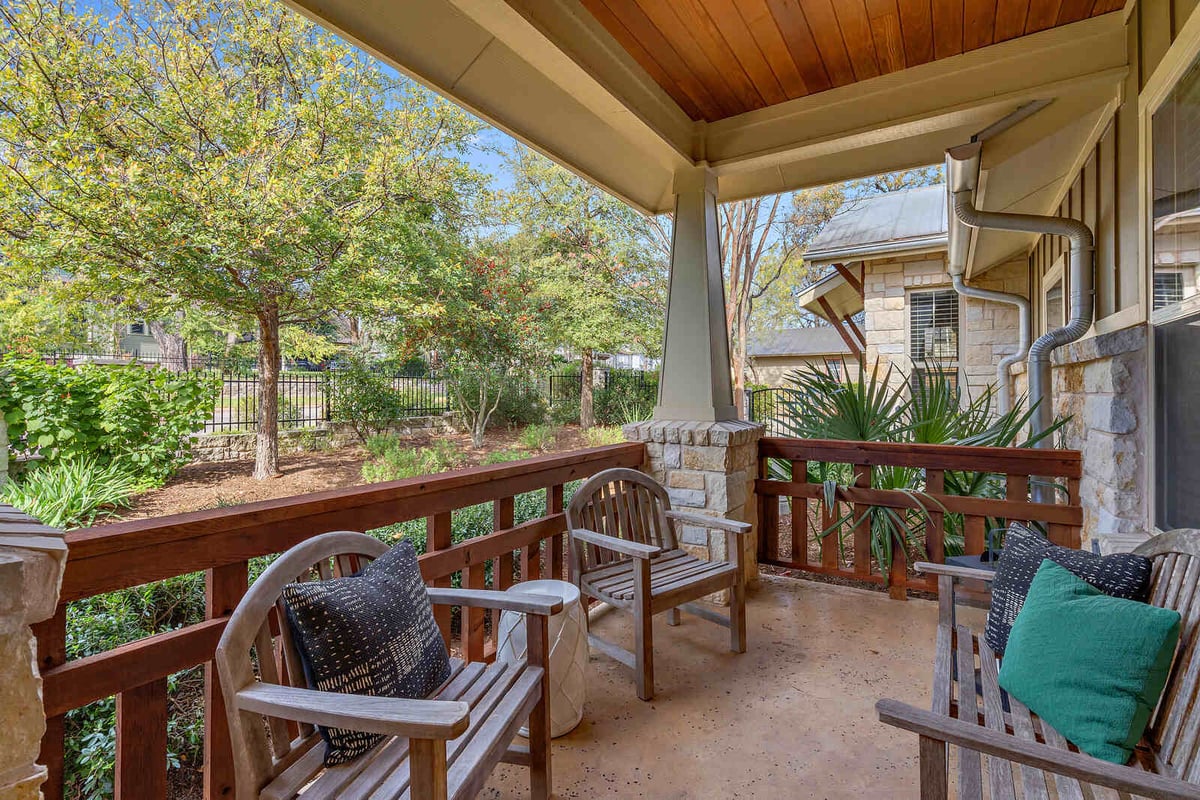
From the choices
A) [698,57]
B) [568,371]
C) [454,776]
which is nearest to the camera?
[454,776]

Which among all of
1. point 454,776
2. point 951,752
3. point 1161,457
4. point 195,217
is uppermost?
point 195,217

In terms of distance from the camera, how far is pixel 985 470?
2723 millimetres

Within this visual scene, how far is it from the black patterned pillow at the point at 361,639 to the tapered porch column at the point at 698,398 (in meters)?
1.84

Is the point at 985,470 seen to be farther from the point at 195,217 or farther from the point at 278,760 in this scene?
the point at 195,217

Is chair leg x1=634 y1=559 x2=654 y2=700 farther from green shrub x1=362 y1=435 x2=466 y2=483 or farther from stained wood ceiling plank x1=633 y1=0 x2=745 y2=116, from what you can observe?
green shrub x1=362 y1=435 x2=466 y2=483

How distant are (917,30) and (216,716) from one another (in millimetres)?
3277

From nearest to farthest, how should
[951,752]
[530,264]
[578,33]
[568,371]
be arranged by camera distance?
[951,752]
[578,33]
[530,264]
[568,371]

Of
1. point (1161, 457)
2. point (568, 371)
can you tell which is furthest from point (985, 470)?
point (568, 371)

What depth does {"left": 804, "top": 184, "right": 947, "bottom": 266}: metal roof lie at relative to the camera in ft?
20.5

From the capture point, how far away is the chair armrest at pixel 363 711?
3.05ft

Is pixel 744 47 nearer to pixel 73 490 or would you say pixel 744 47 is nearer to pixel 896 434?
pixel 896 434

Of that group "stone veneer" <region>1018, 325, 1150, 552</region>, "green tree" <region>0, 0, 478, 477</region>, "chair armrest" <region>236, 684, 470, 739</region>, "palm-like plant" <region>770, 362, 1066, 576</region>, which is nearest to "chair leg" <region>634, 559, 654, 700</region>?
"chair armrest" <region>236, 684, 470, 739</region>

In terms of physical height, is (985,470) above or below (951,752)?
above

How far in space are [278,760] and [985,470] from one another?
9.88ft
